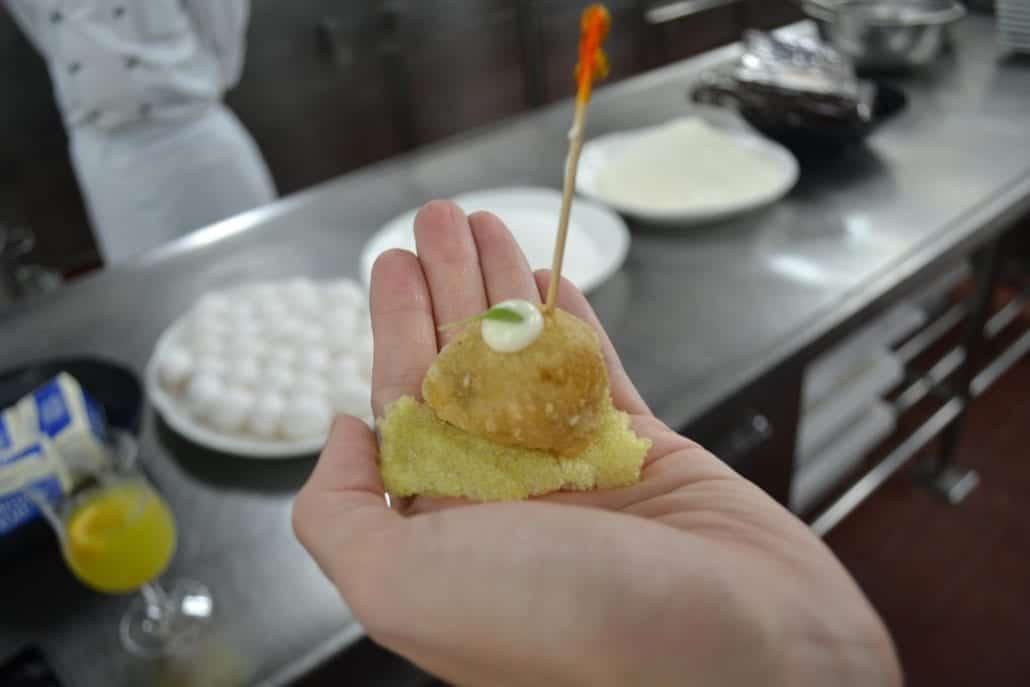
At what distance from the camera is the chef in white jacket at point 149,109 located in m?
2.07

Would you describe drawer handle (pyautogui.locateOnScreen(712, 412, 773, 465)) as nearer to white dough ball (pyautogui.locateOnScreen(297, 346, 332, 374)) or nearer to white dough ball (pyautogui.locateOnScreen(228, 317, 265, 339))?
white dough ball (pyautogui.locateOnScreen(297, 346, 332, 374))

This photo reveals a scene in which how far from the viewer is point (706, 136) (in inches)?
64.2

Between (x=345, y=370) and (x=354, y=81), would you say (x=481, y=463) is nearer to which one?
(x=345, y=370)

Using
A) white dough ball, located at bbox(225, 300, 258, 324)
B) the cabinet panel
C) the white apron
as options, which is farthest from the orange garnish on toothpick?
the cabinet panel

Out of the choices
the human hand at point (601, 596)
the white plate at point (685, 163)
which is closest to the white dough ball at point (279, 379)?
the human hand at point (601, 596)

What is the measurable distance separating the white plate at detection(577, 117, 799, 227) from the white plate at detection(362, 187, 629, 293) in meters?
0.04

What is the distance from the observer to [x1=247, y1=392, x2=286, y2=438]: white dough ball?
1050 mm

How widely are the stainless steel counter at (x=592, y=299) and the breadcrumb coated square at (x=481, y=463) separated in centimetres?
27

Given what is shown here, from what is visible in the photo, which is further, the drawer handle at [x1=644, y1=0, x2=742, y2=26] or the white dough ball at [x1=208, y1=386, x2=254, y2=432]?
the drawer handle at [x1=644, y1=0, x2=742, y2=26]

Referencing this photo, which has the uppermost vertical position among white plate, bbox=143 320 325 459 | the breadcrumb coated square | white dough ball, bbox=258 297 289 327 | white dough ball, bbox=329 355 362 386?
the breadcrumb coated square

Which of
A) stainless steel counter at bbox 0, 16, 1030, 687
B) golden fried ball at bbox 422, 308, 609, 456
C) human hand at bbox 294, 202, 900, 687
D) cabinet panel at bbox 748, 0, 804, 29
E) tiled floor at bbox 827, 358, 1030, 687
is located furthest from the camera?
cabinet panel at bbox 748, 0, 804, 29

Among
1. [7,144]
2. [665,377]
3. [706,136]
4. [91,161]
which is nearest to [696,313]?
[665,377]

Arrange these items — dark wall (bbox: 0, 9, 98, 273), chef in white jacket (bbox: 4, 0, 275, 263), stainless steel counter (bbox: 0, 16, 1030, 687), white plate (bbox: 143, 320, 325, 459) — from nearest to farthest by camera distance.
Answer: stainless steel counter (bbox: 0, 16, 1030, 687), white plate (bbox: 143, 320, 325, 459), chef in white jacket (bbox: 4, 0, 275, 263), dark wall (bbox: 0, 9, 98, 273)

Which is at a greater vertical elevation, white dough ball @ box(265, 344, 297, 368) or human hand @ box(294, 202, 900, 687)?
human hand @ box(294, 202, 900, 687)
